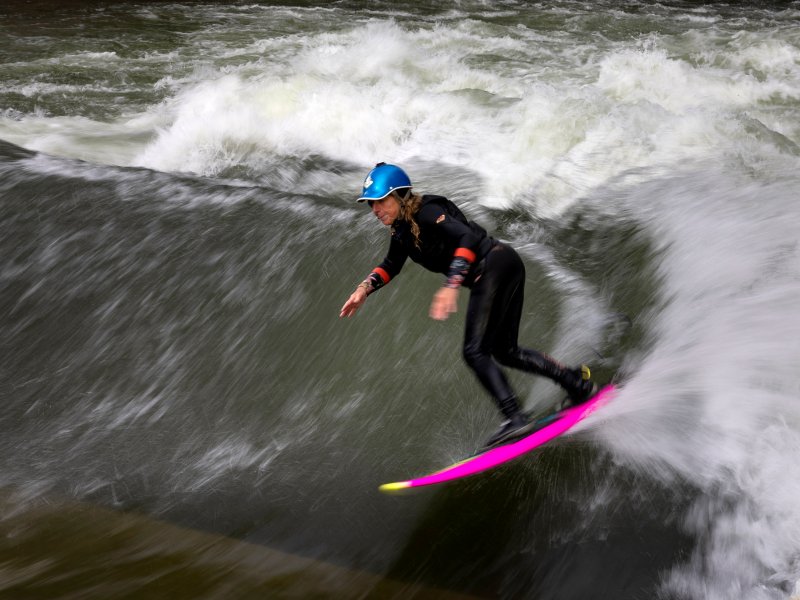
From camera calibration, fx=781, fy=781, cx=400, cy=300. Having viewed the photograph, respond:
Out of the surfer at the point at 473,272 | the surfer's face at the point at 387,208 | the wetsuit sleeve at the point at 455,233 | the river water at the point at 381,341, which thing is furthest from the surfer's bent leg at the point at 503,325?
the surfer's face at the point at 387,208

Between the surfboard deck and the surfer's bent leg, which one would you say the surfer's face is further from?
the surfboard deck

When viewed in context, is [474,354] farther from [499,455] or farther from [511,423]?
[499,455]

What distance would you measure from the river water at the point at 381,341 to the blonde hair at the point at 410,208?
1.54 metres

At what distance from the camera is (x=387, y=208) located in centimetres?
410

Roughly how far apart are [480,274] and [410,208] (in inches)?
21.5

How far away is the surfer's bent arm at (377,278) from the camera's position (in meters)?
4.48

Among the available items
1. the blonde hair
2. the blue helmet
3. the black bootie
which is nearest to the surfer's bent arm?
the blonde hair

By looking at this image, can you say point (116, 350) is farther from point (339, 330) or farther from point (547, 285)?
point (547, 285)

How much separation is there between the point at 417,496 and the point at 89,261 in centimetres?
413

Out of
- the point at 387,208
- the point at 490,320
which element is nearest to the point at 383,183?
the point at 387,208

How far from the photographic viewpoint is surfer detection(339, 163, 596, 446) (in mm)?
4082

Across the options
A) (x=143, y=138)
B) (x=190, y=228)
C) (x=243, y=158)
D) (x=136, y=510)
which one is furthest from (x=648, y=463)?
(x=143, y=138)

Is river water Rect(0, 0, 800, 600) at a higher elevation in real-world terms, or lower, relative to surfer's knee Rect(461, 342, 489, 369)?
lower

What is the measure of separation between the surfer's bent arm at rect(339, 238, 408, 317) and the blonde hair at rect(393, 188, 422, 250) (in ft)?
0.89
